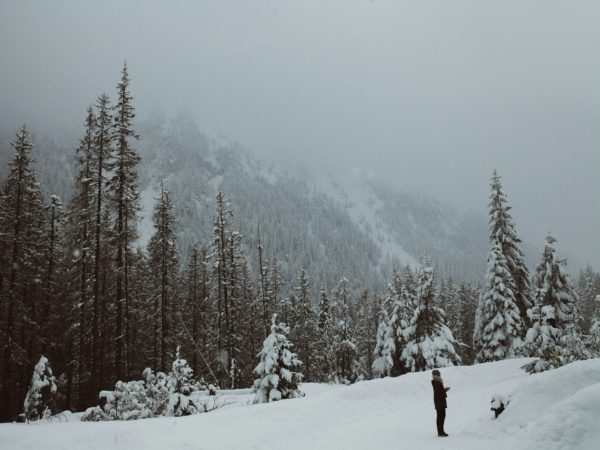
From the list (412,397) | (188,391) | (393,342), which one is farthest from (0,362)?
(393,342)

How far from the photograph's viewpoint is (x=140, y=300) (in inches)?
1619

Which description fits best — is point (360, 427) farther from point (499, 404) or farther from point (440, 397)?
point (499, 404)

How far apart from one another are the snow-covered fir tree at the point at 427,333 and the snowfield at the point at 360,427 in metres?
13.7

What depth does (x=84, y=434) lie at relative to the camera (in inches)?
426

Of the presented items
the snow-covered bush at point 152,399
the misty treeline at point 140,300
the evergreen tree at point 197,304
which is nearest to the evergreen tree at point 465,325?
the misty treeline at point 140,300

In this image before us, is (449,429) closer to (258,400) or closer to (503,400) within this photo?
(503,400)

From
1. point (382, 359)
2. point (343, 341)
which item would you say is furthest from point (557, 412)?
point (343, 341)

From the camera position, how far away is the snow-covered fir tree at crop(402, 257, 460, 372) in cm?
3119

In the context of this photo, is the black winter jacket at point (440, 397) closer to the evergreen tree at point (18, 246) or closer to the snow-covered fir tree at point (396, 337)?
the evergreen tree at point (18, 246)

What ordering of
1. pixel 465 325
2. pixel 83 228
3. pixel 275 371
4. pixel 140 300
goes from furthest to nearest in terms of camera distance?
pixel 465 325 → pixel 140 300 → pixel 83 228 → pixel 275 371

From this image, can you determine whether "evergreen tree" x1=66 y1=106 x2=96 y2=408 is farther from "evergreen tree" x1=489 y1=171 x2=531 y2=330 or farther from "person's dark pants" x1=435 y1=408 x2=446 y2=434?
"evergreen tree" x1=489 y1=171 x2=531 y2=330

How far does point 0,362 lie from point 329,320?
3169cm

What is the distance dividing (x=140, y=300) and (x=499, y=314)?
101 feet

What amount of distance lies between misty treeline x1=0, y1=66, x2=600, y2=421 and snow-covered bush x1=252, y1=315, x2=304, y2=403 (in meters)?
2.44
